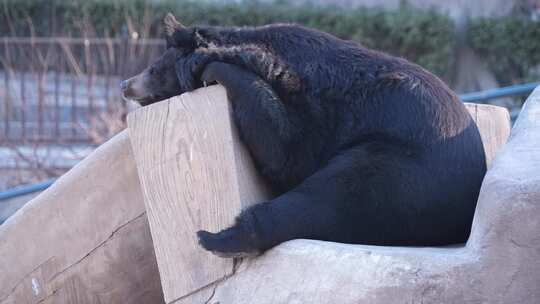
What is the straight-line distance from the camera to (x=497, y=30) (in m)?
14.8

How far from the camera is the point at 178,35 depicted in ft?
12.7

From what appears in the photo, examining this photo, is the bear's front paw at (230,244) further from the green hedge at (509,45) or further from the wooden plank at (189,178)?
the green hedge at (509,45)

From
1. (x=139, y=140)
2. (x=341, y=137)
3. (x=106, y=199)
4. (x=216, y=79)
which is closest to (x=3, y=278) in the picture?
(x=106, y=199)

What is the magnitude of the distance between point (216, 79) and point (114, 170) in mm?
649

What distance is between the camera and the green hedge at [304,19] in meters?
14.6

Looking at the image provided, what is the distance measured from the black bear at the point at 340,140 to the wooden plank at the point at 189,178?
8 centimetres

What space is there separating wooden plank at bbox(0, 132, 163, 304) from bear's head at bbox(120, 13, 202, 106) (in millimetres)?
296

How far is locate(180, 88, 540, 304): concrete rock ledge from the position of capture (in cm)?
246

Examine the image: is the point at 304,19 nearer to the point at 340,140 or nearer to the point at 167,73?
the point at 167,73

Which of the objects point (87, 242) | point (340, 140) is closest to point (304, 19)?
point (87, 242)

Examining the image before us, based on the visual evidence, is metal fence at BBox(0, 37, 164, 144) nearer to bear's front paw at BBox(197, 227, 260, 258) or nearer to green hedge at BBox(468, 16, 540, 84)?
bear's front paw at BBox(197, 227, 260, 258)

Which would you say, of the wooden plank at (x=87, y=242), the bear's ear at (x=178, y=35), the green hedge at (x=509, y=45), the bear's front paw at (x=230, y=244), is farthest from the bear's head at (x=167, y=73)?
the green hedge at (x=509, y=45)

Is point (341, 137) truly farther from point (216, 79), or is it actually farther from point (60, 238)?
point (60, 238)

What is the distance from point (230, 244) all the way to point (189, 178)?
363mm
